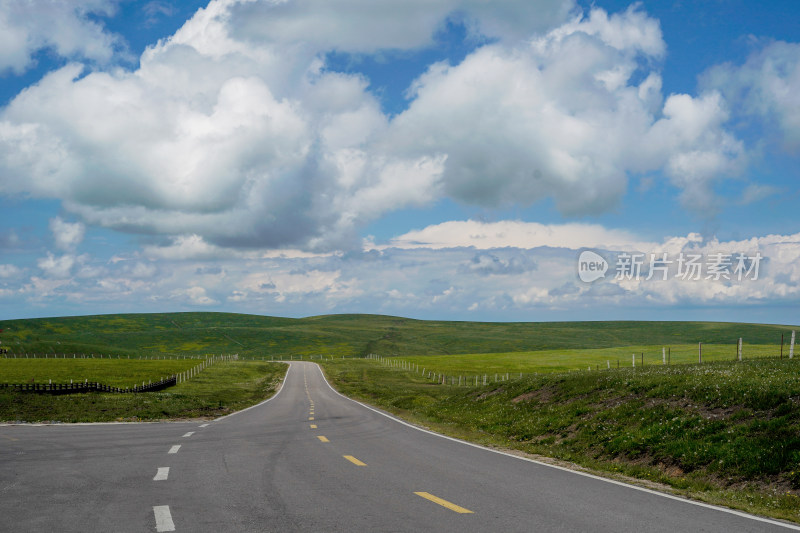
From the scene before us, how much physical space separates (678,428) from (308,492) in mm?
11446

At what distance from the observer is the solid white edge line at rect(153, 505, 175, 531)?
8719mm

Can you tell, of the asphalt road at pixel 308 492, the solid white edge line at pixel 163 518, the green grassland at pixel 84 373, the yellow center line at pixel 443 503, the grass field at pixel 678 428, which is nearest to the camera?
the solid white edge line at pixel 163 518

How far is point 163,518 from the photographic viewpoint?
9273 mm

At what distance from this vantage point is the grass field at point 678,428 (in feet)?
45.2

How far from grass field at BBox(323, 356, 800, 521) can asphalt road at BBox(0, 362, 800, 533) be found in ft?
7.33

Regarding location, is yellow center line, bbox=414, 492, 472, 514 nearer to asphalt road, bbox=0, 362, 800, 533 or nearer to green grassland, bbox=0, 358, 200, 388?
asphalt road, bbox=0, 362, 800, 533

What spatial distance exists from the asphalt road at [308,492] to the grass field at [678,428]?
7.33 feet

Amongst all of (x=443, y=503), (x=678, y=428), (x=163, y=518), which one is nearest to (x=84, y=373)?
(x=678, y=428)

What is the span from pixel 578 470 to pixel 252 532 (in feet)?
32.9

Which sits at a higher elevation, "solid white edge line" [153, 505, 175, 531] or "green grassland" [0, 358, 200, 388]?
"solid white edge line" [153, 505, 175, 531]

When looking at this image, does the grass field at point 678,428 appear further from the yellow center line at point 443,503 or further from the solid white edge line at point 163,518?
the solid white edge line at point 163,518

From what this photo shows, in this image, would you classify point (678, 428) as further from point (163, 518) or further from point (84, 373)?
point (84, 373)

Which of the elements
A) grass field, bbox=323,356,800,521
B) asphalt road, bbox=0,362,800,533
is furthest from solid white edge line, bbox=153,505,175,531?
grass field, bbox=323,356,800,521

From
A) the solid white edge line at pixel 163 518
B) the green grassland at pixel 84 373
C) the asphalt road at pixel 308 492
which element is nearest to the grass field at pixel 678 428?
the asphalt road at pixel 308 492
